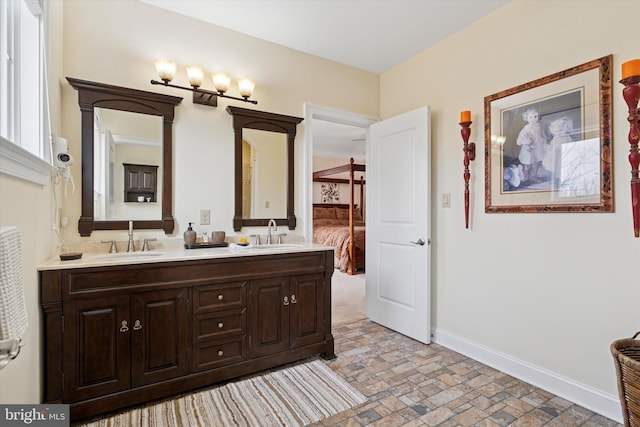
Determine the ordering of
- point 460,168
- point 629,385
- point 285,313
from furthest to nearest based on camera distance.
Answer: point 460,168
point 285,313
point 629,385

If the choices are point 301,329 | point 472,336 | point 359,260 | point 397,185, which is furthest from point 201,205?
point 359,260

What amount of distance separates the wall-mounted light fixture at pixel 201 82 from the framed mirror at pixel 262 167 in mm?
130

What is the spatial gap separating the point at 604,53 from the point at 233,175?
8.54ft

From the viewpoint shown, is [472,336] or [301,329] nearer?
[301,329]

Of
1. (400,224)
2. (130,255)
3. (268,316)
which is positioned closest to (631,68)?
(400,224)

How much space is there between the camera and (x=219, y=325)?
203 cm

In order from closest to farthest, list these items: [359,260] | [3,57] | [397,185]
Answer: [3,57], [397,185], [359,260]

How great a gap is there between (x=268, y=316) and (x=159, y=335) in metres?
0.70

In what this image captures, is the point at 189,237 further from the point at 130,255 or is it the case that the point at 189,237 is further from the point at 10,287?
the point at 10,287

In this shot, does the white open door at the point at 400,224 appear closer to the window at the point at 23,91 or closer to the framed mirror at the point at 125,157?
the framed mirror at the point at 125,157

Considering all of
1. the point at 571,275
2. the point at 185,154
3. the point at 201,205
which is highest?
the point at 185,154

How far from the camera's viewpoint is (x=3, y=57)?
47.7 inches

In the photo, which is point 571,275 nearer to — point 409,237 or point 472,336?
point 472,336

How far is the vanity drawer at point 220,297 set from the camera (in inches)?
77.4
